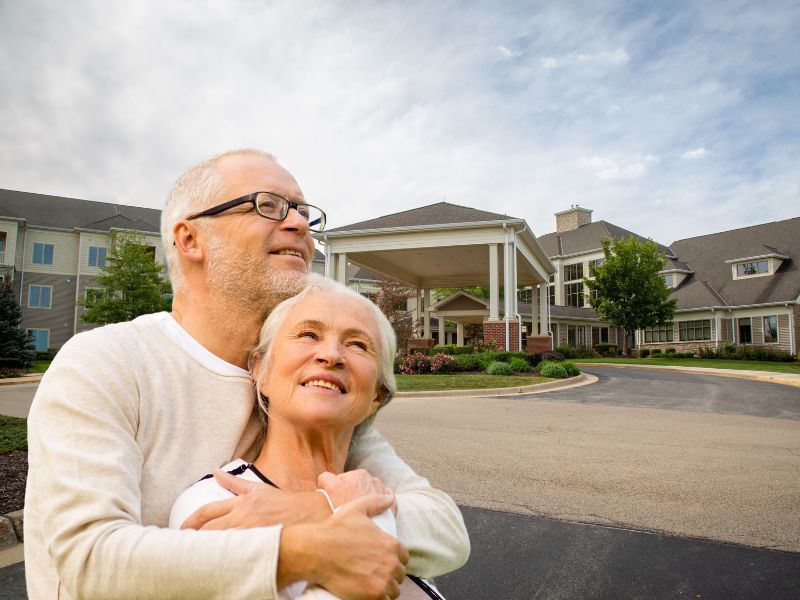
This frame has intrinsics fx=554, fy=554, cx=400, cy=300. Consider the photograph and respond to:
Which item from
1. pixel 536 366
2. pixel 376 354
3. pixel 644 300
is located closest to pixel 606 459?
pixel 376 354

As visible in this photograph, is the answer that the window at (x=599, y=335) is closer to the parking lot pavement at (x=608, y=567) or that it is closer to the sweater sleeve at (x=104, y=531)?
the parking lot pavement at (x=608, y=567)

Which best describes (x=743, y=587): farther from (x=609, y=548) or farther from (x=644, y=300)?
(x=644, y=300)

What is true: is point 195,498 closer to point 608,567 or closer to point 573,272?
point 608,567

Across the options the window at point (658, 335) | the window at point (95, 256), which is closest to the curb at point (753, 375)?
the window at point (658, 335)

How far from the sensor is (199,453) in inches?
64.4

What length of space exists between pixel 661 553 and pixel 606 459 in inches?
117

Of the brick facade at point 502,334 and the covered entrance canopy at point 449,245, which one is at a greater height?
the covered entrance canopy at point 449,245

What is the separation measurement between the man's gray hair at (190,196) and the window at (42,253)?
39088mm

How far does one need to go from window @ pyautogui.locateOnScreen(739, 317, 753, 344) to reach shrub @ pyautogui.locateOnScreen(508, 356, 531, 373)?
2564cm

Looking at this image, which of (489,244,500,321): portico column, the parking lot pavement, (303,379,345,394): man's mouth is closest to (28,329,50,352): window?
(489,244,500,321): portico column

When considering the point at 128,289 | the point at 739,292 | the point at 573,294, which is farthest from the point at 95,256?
the point at 739,292

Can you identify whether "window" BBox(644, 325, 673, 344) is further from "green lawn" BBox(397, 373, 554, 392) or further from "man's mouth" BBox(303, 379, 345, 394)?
"man's mouth" BBox(303, 379, 345, 394)

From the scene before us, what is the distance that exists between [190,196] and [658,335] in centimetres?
4467

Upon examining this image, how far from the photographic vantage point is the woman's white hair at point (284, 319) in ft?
5.94
